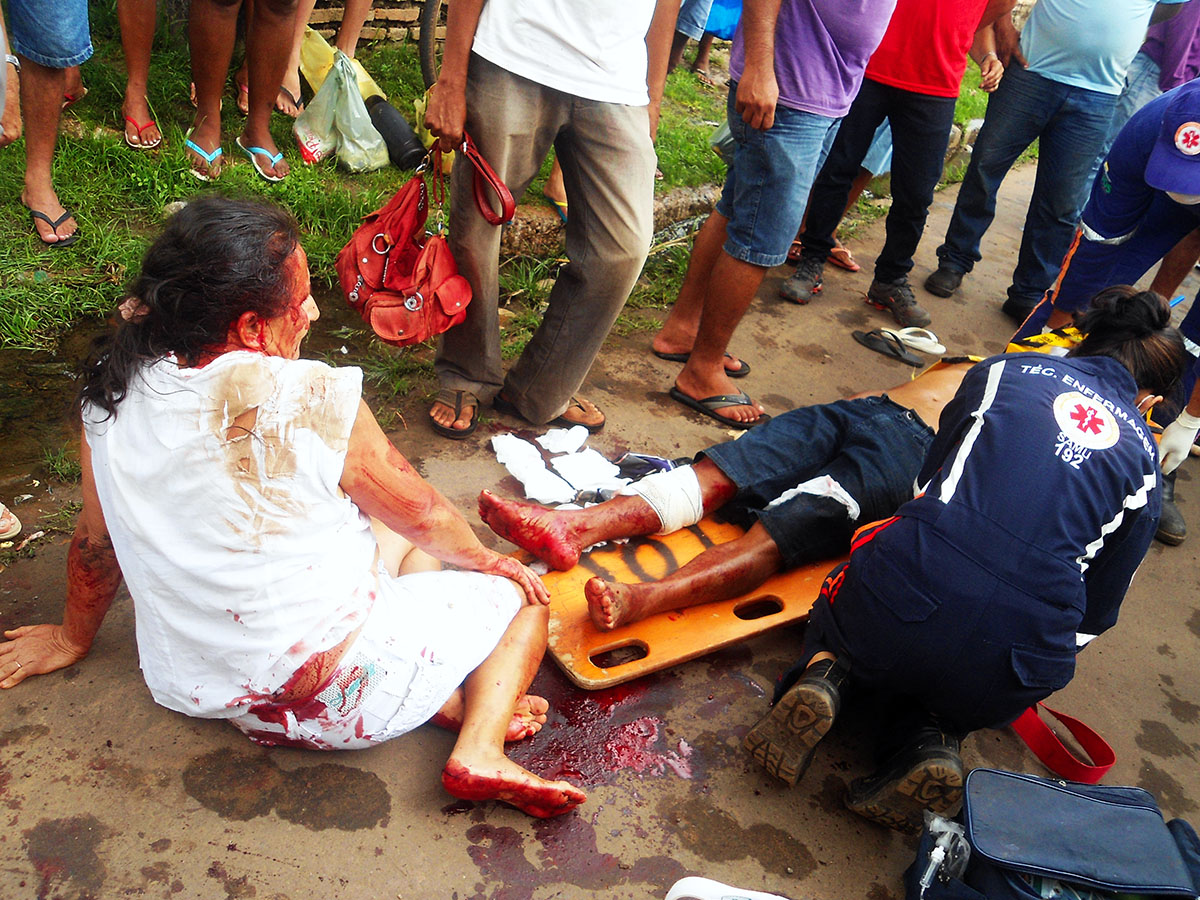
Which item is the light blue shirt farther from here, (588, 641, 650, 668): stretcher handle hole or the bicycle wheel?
Answer: (588, 641, 650, 668): stretcher handle hole

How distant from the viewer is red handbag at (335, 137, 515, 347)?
2.61m

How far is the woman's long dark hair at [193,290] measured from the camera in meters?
1.54

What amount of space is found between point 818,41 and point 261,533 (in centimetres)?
255

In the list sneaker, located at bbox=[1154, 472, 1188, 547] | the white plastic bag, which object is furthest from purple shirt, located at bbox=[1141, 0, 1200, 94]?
the white plastic bag

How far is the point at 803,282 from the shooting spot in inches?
182

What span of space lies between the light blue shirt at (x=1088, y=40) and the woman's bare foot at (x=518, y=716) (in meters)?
3.95

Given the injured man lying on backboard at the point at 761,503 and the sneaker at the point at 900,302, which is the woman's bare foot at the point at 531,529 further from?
the sneaker at the point at 900,302

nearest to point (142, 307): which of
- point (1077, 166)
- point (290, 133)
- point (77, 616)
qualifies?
point (77, 616)

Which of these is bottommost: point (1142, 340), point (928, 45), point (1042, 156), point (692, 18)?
point (1042, 156)

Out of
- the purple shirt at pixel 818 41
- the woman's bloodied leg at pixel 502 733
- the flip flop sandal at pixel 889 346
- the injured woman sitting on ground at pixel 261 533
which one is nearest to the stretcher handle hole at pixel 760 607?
the woman's bloodied leg at pixel 502 733

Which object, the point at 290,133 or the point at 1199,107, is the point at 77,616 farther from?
the point at 1199,107

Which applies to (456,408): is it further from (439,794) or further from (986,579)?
(986,579)

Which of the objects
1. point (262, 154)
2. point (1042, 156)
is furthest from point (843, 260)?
point (262, 154)

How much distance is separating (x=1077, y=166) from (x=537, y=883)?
Result: 169 inches
